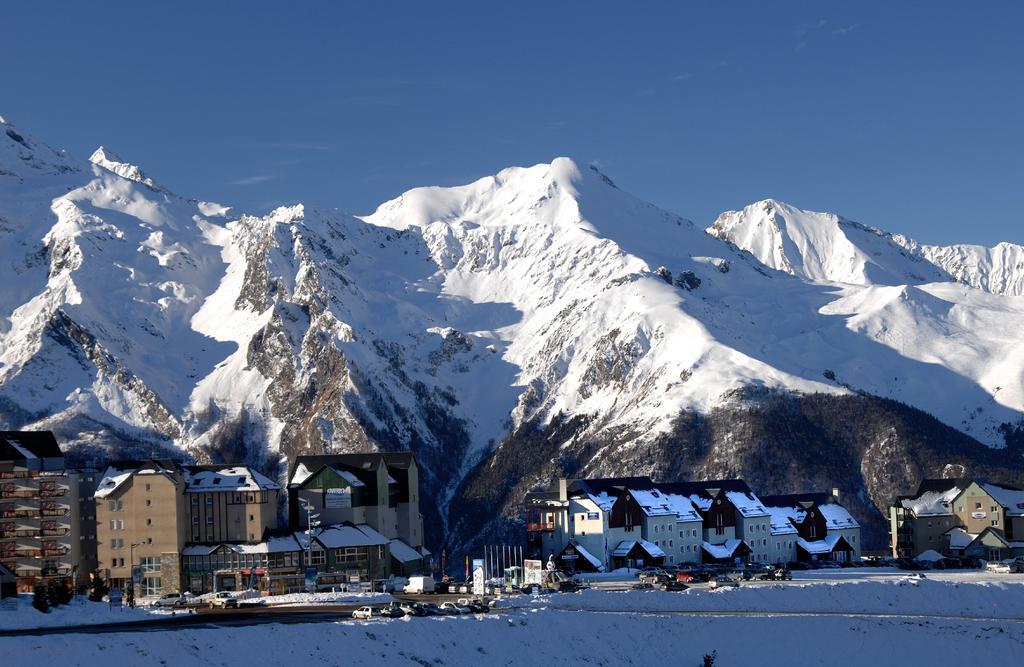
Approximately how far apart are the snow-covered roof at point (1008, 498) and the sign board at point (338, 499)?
235ft

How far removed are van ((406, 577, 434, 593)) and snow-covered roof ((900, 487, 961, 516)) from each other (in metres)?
76.9

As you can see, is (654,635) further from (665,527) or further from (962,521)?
(962,521)

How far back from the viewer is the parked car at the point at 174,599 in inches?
4801

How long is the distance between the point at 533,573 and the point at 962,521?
6166 cm

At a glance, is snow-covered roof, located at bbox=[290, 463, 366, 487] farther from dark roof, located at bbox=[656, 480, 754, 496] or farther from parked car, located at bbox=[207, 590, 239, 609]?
parked car, located at bbox=[207, 590, 239, 609]

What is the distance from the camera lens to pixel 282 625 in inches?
3693

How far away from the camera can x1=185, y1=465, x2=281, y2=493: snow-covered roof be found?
153000 millimetres

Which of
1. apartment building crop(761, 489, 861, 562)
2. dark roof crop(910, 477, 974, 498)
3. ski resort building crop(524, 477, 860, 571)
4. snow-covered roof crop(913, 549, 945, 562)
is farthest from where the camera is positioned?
dark roof crop(910, 477, 974, 498)

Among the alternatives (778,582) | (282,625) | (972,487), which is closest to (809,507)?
(972,487)

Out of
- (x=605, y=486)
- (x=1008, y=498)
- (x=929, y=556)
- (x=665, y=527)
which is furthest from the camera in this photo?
(x=1008, y=498)

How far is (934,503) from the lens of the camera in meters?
183

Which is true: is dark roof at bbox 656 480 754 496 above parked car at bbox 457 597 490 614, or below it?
above

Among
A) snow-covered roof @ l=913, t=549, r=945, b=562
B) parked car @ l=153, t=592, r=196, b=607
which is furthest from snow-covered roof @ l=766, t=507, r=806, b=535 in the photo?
parked car @ l=153, t=592, r=196, b=607

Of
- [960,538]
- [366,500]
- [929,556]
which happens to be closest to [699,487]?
[929,556]
